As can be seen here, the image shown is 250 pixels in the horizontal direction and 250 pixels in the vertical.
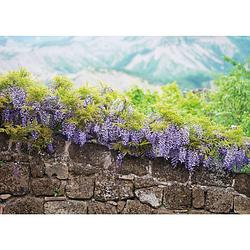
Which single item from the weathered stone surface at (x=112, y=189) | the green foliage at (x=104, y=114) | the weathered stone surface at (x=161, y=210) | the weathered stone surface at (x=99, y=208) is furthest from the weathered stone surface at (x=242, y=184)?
the weathered stone surface at (x=99, y=208)

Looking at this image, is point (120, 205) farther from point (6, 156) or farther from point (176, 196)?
point (6, 156)

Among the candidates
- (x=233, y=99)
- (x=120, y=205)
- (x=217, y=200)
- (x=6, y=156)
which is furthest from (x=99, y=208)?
(x=233, y=99)

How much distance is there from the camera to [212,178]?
4.25m

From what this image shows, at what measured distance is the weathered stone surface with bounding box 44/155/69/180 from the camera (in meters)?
4.13

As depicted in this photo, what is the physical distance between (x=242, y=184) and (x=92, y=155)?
46.4 inches

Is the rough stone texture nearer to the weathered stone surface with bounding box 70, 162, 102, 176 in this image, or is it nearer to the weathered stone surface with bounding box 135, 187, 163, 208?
the weathered stone surface with bounding box 70, 162, 102, 176

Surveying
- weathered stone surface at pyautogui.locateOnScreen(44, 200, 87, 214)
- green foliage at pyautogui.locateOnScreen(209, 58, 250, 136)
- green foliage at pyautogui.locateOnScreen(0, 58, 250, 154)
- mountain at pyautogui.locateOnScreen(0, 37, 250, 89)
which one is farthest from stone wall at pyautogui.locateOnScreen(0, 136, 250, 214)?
mountain at pyautogui.locateOnScreen(0, 37, 250, 89)

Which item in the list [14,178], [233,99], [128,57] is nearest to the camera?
[14,178]

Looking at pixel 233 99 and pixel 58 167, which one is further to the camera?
pixel 233 99

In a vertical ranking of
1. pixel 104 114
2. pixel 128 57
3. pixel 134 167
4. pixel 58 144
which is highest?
pixel 128 57

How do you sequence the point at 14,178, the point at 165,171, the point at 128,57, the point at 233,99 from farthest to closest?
1. the point at 128,57
2. the point at 233,99
3. the point at 165,171
4. the point at 14,178
